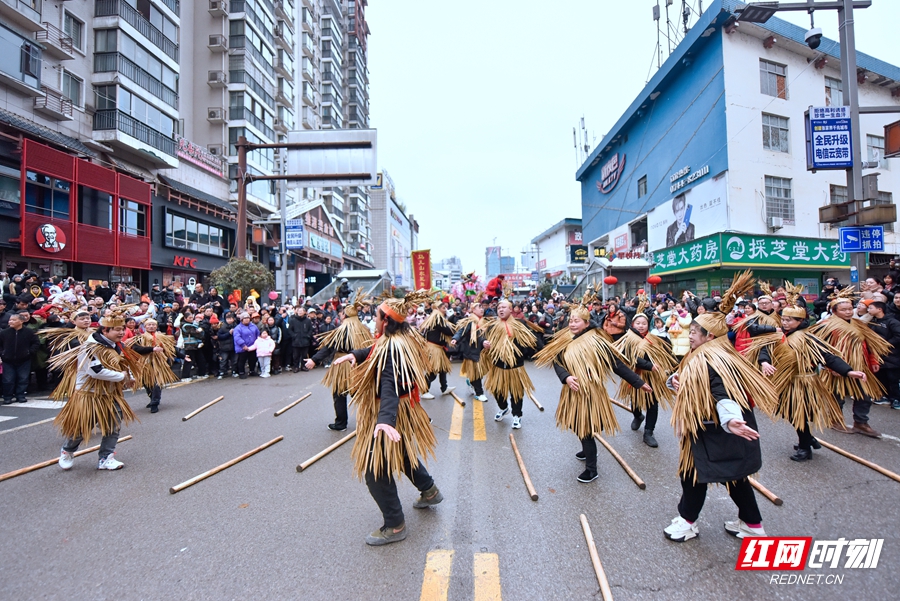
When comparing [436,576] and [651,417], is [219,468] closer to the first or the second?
[436,576]

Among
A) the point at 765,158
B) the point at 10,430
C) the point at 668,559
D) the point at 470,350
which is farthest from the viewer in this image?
the point at 765,158

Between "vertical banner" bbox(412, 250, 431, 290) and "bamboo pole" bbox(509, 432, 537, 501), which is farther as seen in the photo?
"vertical banner" bbox(412, 250, 431, 290)

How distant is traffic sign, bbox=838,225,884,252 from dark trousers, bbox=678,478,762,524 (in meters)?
8.95

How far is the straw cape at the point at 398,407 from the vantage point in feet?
11.0

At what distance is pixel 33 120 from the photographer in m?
17.0

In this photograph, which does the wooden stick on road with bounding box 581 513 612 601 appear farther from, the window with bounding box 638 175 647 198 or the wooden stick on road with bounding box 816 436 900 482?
the window with bounding box 638 175 647 198

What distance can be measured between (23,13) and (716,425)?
24.3 m

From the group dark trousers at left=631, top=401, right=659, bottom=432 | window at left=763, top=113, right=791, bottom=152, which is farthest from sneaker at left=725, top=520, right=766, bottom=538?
window at left=763, top=113, right=791, bottom=152

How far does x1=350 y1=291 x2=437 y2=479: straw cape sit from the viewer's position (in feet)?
11.0

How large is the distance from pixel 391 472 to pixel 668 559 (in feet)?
6.42

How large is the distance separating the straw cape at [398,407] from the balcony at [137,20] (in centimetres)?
2578

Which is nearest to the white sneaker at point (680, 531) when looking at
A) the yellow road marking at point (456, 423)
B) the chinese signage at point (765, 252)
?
the yellow road marking at point (456, 423)

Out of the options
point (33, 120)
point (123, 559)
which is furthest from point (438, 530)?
point (33, 120)

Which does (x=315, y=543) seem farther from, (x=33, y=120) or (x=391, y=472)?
(x=33, y=120)
